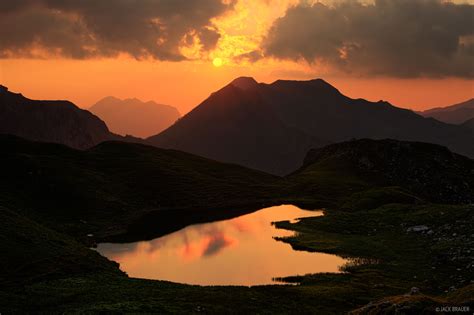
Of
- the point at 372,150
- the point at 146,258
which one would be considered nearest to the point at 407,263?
the point at 146,258

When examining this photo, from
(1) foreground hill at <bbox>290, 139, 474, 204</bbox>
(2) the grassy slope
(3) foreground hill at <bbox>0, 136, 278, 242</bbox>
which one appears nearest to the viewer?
(2) the grassy slope

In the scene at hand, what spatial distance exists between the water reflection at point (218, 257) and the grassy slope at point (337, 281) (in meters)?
4.87

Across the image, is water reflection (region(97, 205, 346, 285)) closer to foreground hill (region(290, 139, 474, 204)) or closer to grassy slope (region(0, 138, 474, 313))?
grassy slope (region(0, 138, 474, 313))

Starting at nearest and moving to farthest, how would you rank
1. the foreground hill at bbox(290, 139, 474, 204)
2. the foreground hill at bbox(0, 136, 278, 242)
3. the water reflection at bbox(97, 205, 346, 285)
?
the water reflection at bbox(97, 205, 346, 285)
the foreground hill at bbox(0, 136, 278, 242)
the foreground hill at bbox(290, 139, 474, 204)

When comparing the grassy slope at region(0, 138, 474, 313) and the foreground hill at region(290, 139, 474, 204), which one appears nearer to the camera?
the grassy slope at region(0, 138, 474, 313)

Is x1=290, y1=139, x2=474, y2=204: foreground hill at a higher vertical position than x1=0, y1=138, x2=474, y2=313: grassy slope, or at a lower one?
higher

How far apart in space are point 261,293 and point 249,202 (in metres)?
96.0

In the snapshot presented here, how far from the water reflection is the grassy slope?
4.87 meters

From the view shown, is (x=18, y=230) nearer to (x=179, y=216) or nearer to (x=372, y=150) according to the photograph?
(x=179, y=216)

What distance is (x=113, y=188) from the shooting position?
431ft

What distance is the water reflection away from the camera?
59.9m

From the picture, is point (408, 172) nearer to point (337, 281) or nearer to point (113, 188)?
point (113, 188)

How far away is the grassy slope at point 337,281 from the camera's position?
3934 centimetres

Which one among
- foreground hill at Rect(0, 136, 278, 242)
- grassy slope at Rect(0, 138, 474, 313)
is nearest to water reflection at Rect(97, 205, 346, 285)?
grassy slope at Rect(0, 138, 474, 313)
